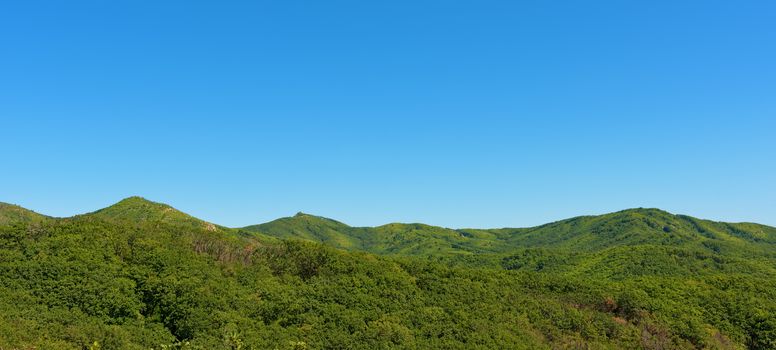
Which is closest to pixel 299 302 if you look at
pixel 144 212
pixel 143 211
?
pixel 144 212

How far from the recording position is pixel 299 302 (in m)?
56.0

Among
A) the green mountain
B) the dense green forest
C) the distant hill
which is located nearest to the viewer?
the dense green forest

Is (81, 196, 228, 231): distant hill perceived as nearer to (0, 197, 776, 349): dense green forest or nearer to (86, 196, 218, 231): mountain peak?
(86, 196, 218, 231): mountain peak

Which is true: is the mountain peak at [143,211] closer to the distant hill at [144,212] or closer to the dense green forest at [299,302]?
the distant hill at [144,212]

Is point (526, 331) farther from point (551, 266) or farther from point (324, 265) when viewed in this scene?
point (551, 266)

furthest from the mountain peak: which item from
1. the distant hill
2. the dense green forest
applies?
the dense green forest

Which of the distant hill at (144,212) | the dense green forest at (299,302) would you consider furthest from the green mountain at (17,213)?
the dense green forest at (299,302)

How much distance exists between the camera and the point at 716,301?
263 ft

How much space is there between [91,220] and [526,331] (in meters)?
59.3

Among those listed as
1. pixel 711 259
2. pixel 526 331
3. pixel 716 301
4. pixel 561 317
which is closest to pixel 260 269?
pixel 526 331

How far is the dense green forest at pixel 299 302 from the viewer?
4656 cm

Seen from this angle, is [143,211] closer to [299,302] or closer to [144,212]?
[144,212]

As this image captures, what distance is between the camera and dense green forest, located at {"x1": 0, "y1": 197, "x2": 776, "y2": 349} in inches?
1833

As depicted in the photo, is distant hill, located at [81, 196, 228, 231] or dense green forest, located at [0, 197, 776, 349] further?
distant hill, located at [81, 196, 228, 231]
